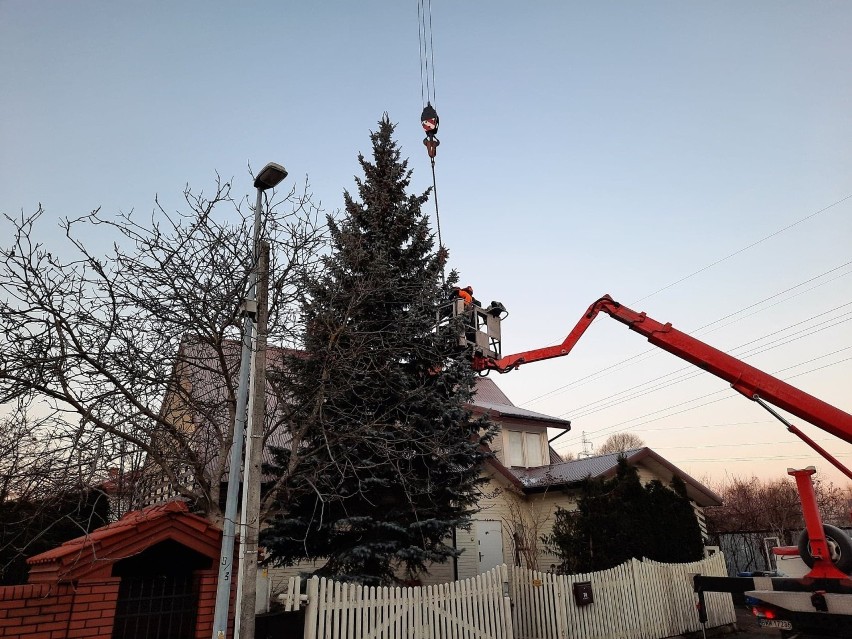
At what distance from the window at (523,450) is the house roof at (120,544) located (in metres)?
17.2

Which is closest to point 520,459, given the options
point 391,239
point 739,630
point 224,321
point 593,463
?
point 593,463

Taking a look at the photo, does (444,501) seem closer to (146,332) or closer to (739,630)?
(146,332)

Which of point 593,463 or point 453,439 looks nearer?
point 453,439

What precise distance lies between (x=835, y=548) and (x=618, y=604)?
5.04m

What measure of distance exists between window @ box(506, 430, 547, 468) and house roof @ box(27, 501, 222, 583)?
17232mm

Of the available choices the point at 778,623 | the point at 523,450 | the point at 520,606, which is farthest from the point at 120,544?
the point at 523,450

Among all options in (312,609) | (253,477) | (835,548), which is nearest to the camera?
(253,477)

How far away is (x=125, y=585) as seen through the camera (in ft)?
24.5

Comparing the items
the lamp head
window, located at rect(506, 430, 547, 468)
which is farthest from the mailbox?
window, located at rect(506, 430, 547, 468)

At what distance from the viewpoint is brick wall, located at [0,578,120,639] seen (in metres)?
5.85

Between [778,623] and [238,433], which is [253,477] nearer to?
[238,433]

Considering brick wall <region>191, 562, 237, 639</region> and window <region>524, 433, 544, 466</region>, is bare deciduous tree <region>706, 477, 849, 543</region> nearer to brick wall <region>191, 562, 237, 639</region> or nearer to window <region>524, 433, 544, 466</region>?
window <region>524, 433, 544, 466</region>

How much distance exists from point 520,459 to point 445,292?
1323cm

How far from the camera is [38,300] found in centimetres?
703
